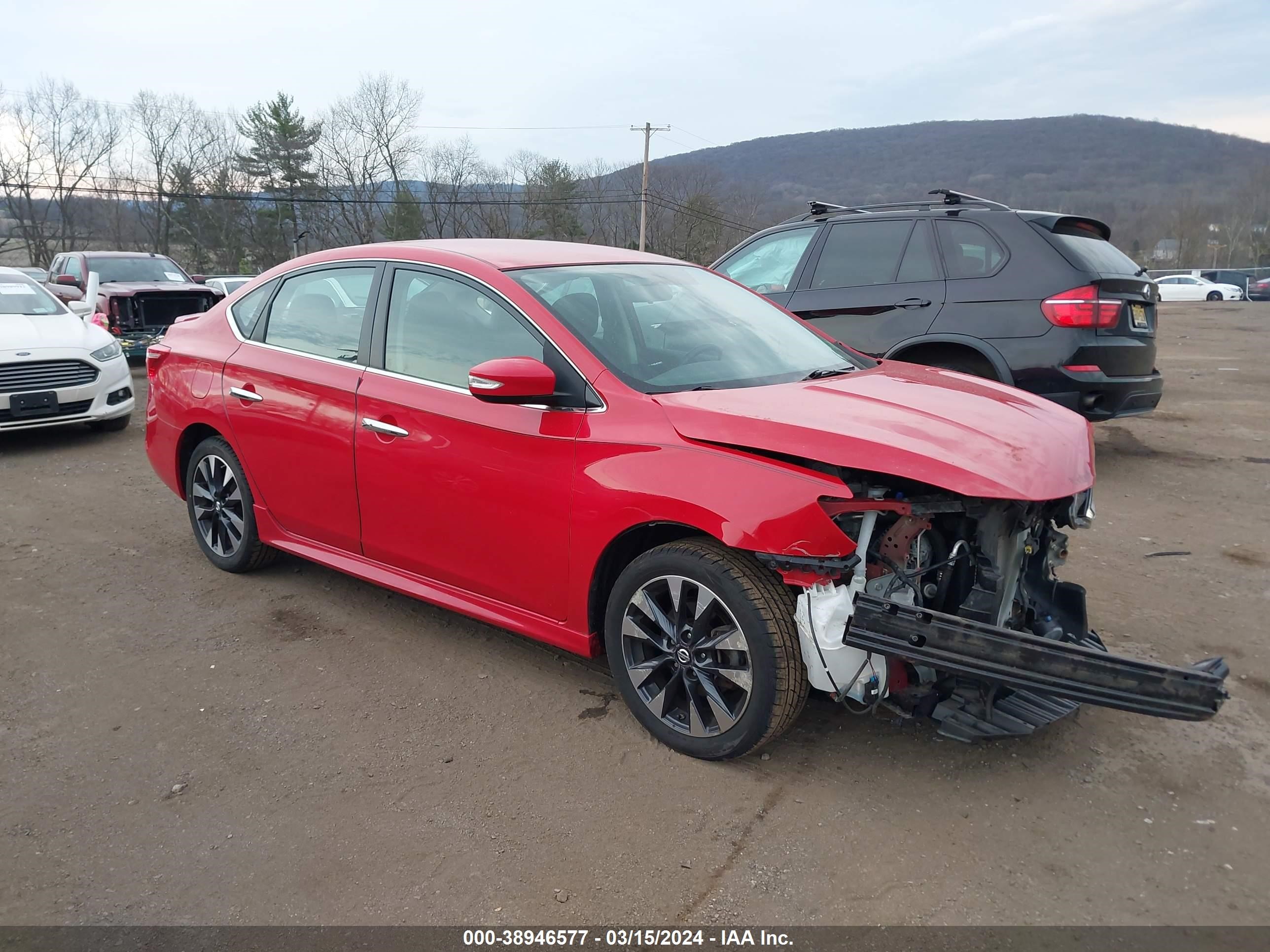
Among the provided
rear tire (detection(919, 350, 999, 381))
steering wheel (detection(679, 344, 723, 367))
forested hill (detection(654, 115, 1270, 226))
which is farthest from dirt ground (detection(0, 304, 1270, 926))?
forested hill (detection(654, 115, 1270, 226))

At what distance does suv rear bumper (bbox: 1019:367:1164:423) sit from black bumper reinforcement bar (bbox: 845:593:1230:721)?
139 inches

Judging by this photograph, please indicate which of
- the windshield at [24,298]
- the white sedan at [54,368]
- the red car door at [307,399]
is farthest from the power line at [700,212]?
the red car door at [307,399]

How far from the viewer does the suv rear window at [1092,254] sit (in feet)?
18.7

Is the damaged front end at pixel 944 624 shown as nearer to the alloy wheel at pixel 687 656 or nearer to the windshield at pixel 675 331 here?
the alloy wheel at pixel 687 656

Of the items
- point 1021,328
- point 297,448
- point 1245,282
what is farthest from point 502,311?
point 1245,282

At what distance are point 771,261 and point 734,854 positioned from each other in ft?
17.5

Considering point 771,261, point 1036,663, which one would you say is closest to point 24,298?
point 771,261

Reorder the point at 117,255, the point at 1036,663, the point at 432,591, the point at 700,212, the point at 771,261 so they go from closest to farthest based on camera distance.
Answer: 1. the point at 1036,663
2. the point at 432,591
3. the point at 771,261
4. the point at 117,255
5. the point at 700,212

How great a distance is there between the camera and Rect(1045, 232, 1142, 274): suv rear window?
5.70 m

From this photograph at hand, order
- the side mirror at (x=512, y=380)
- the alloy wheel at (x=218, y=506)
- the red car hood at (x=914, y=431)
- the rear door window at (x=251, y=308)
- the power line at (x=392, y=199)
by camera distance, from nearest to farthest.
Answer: the red car hood at (x=914, y=431) → the side mirror at (x=512, y=380) → the rear door window at (x=251, y=308) → the alloy wheel at (x=218, y=506) → the power line at (x=392, y=199)

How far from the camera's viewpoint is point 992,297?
19.1 ft

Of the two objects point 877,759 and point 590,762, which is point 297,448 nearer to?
point 590,762

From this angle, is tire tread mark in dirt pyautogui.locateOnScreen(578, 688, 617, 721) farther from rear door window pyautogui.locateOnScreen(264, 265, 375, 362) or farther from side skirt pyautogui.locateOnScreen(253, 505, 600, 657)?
rear door window pyautogui.locateOnScreen(264, 265, 375, 362)

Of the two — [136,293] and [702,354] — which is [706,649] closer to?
[702,354]
